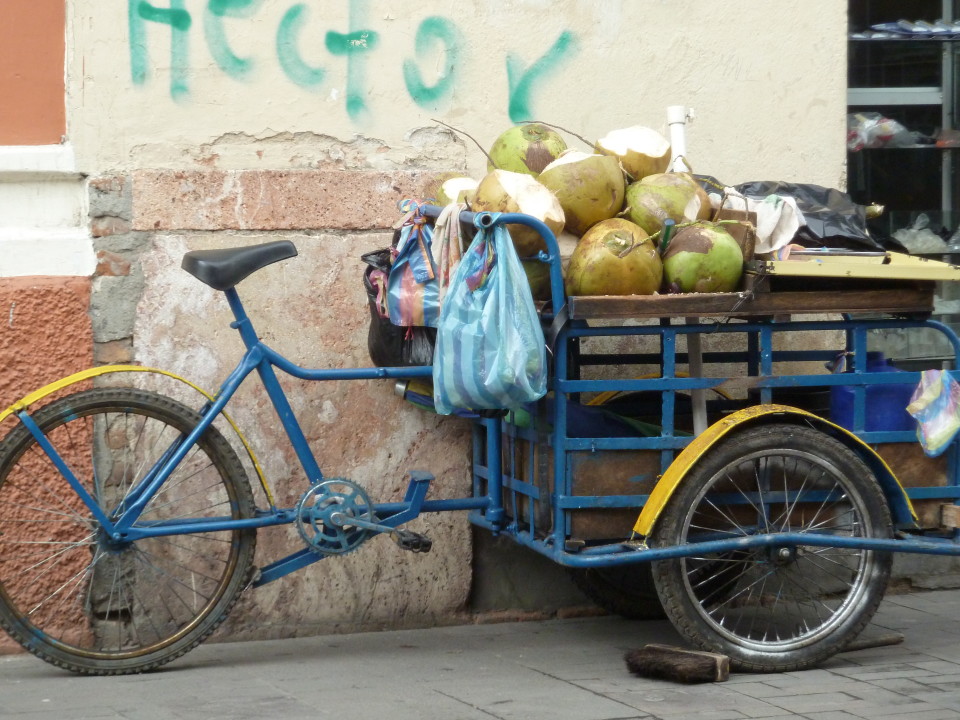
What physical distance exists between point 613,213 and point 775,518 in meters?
1.10

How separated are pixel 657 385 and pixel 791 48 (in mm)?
1789

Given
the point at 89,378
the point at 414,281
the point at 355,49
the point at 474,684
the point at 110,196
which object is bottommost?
the point at 474,684

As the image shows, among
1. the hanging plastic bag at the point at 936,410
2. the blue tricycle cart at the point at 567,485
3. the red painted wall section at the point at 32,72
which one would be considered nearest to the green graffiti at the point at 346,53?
the red painted wall section at the point at 32,72

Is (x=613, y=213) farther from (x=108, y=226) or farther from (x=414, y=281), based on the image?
(x=108, y=226)

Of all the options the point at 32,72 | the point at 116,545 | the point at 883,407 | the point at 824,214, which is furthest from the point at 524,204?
the point at 32,72

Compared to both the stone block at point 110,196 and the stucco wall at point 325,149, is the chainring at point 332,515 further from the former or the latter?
the stone block at point 110,196

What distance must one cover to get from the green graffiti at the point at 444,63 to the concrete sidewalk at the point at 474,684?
1.93 meters

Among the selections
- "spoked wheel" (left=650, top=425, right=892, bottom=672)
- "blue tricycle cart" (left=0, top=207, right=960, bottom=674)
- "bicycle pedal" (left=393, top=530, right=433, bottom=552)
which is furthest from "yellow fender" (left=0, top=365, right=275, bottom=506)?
"spoked wheel" (left=650, top=425, right=892, bottom=672)

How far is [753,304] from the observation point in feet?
13.4

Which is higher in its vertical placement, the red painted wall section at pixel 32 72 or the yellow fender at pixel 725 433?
the red painted wall section at pixel 32 72

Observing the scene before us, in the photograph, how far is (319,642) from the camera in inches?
185

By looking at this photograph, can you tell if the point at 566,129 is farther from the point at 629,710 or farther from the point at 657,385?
the point at 629,710

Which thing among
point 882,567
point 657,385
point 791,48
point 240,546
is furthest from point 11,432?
point 791,48

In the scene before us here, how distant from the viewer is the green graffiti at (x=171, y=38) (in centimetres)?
461
